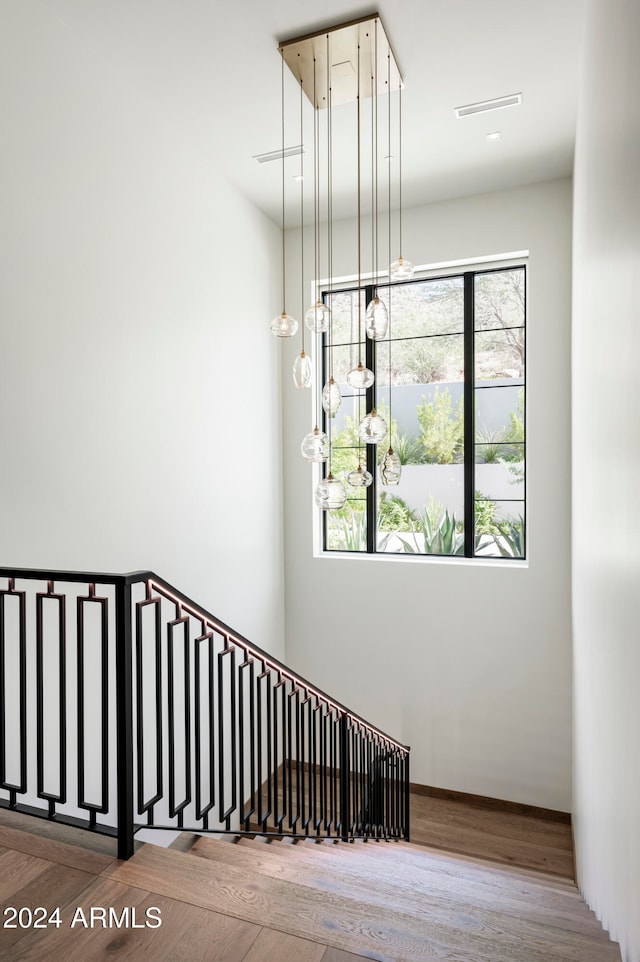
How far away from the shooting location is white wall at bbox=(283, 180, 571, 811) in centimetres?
430

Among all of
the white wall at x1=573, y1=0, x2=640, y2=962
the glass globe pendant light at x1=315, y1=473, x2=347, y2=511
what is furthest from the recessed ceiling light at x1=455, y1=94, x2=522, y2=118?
the glass globe pendant light at x1=315, y1=473, x2=347, y2=511

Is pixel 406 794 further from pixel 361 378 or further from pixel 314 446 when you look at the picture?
pixel 361 378

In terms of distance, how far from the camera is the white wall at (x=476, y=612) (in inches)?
169

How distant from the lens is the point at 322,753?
10.3 feet

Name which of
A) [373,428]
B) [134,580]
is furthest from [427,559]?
[134,580]

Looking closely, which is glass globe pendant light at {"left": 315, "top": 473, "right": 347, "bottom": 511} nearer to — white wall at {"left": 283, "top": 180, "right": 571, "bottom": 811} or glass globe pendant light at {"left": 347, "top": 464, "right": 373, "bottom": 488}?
glass globe pendant light at {"left": 347, "top": 464, "right": 373, "bottom": 488}

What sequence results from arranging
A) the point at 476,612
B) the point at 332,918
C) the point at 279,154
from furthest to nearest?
1. the point at 476,612
2. the point at 279,154
3. the point at 332,918

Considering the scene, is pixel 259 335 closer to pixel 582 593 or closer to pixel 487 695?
pixel 582 593

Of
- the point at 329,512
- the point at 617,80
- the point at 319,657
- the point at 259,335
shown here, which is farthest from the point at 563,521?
the point at 617,80

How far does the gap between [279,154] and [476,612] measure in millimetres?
3646

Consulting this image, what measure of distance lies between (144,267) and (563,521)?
3360 millimetres

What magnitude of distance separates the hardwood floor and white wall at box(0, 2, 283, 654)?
3.97ft

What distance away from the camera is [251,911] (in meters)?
1.57

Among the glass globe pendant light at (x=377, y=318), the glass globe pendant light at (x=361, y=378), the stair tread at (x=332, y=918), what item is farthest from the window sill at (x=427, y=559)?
the stair tread at (x=332, y=918)
